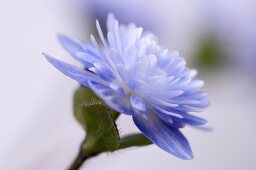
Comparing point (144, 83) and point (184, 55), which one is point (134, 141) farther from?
point (184, 55)

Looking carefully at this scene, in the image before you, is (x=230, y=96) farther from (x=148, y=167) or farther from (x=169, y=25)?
(x=148, y=167)

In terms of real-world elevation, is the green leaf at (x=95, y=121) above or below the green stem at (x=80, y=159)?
above

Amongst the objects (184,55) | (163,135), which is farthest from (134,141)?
(184,55)

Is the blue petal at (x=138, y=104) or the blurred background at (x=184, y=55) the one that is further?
the blurred background at (x=184, y=55)

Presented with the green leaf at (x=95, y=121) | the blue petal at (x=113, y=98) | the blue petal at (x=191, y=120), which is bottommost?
the green leaf at (x=95, y=121)

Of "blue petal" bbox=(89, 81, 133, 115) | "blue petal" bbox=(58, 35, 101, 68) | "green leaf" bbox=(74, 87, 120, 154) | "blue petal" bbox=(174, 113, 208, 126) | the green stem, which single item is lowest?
the green stem

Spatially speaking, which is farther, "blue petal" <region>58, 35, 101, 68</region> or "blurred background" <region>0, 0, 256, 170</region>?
"blurred background" <region>0, 0, 256, 170</region>
